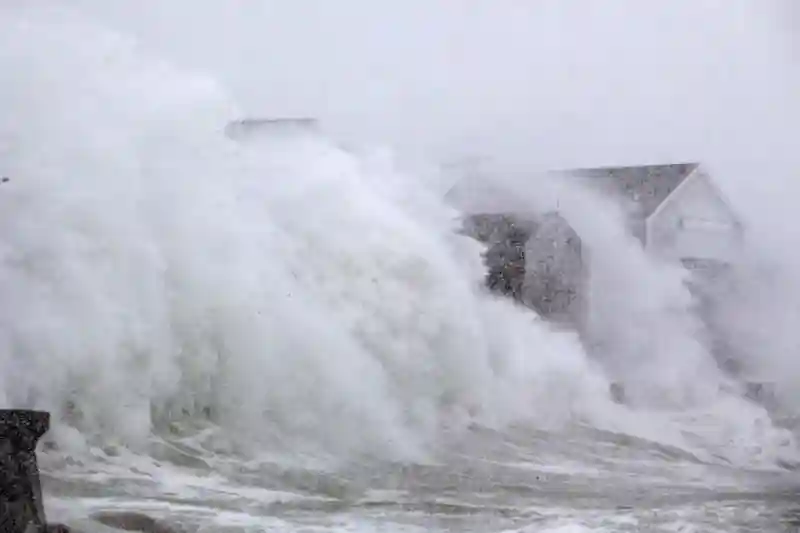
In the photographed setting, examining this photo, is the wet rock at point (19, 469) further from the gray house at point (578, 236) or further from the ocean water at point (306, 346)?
the gray house at point (578, 236)

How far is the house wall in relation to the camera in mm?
2250

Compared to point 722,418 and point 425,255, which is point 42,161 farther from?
point 722,418

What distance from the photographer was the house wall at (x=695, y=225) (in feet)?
7.38

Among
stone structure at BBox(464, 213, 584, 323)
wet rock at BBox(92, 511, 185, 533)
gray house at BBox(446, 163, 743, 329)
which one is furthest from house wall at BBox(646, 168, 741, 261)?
wet rock at BBox(92, 511, 185, 533)

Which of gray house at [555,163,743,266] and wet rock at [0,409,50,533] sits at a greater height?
gray house at [555,163,743,266]

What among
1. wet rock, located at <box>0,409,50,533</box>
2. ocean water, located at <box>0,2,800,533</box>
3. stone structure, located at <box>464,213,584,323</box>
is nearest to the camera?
wet rock, located at <box>0,409,50,533</box>

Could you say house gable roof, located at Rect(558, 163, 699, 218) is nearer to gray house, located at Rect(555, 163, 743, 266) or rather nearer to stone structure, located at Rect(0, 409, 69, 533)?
gray house, located at Rect(555, 163, 743, 266)

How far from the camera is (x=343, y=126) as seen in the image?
7.28 ft

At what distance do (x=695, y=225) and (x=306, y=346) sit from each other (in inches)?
35.4

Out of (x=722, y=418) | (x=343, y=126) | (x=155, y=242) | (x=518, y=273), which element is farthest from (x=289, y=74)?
(x=722, y=418)

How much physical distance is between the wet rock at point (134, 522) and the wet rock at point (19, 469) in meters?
0.12

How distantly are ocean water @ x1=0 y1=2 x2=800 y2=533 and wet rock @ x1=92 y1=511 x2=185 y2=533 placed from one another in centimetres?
2

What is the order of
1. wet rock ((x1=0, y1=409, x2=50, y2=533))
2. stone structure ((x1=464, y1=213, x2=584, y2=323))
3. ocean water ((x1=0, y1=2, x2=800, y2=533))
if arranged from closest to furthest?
wet rock ((x1=0, y1=409, x2=50, y2=533)) < ocean water ((x1=0, y1=2, x2=800, y2=533)) < stone structure ((x1=464, y1=213, x2=584, y2=323))

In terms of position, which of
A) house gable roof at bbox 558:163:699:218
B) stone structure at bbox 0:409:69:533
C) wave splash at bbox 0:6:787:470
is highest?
house gable roof at bbox 558:163:699:218
